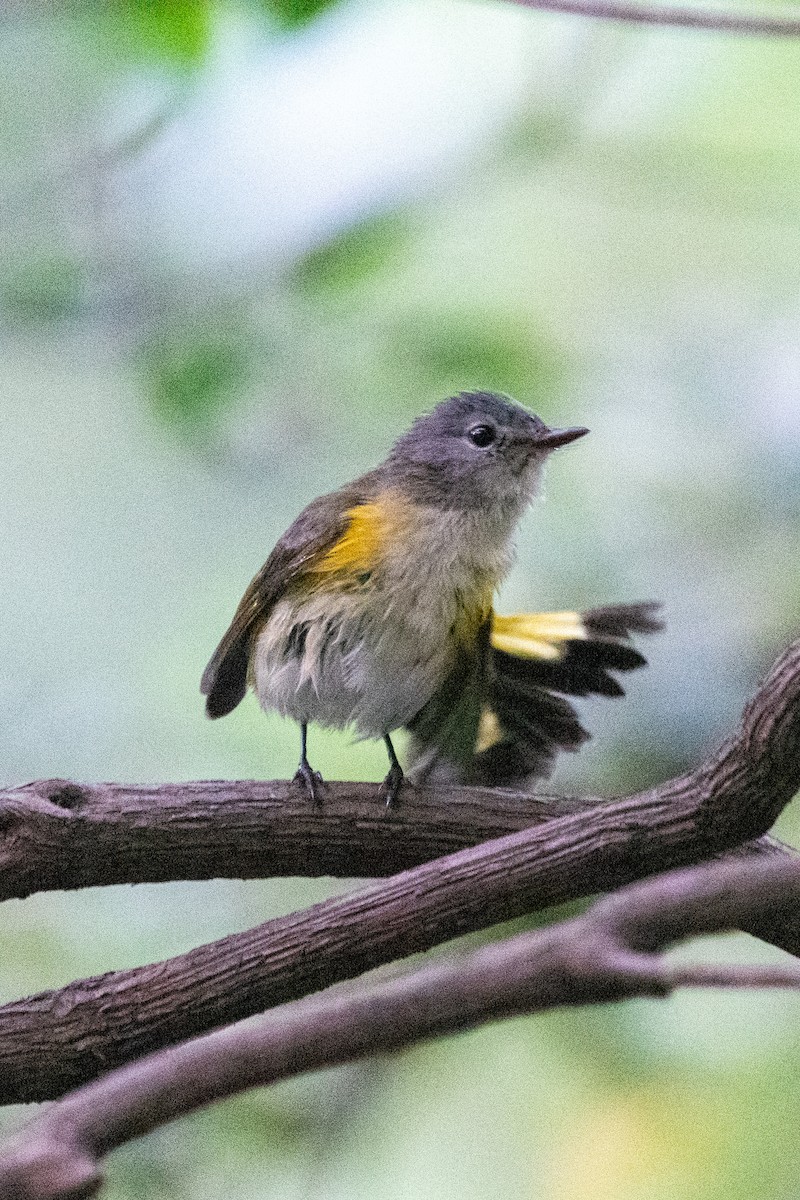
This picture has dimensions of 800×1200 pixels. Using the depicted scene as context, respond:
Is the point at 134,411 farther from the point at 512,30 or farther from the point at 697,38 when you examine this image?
the point at 697,38

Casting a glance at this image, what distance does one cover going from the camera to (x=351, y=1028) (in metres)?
1.20

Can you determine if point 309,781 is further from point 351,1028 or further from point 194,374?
point 194,374

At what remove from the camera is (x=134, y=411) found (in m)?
4.08

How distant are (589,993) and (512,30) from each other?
3.60m

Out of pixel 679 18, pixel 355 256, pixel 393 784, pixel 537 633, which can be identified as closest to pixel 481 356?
pixel 355 256

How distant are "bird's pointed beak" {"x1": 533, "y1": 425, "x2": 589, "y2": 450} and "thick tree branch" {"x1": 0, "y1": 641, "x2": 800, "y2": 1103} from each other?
0.94m

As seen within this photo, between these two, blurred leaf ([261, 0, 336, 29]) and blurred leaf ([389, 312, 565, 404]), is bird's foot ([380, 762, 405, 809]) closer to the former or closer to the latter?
blurred leaf ([389, 312, 565, 404])

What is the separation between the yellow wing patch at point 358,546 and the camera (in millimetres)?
2695

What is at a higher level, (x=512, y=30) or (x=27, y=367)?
(x=512, y=30)

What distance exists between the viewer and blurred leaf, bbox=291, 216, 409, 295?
3.78 m

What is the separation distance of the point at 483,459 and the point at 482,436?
6 centimetres

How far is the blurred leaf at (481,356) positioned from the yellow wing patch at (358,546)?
1041 mm

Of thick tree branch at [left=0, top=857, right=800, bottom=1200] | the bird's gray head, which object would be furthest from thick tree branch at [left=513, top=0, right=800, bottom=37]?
thick tree branch at [left=0, top=857, right=800, bottom=1200]

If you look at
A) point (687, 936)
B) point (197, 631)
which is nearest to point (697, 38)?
point (197, 631)
